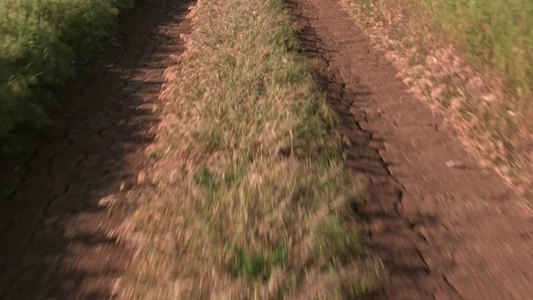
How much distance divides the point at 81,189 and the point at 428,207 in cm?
306

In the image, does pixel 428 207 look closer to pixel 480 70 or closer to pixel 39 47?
pixel 480 70

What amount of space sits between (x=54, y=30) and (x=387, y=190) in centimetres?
462

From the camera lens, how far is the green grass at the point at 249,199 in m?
2.79

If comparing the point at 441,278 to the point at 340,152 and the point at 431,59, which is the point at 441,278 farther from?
the point at 431,59

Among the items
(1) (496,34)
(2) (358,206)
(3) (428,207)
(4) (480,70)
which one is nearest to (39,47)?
(2) (358,206)

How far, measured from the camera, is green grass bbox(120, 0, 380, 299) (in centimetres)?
279

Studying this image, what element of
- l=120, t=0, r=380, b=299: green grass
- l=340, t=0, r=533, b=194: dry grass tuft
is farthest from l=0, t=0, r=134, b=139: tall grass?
l=340, t=0, r=533, b=194: dry grass tuft

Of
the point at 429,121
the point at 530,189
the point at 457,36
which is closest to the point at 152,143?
the point at 429,121

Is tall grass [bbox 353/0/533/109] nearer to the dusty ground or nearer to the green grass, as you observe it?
the dusty ground

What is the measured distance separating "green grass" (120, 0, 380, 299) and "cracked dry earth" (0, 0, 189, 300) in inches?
10.7

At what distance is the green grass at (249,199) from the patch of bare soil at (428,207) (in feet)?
0.94

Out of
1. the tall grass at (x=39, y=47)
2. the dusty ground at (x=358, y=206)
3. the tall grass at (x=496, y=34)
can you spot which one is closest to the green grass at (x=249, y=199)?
the dusty ground at (x=358, y=206)

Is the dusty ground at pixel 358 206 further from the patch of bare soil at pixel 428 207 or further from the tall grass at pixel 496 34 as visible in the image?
the tall grass at pixel 496 34

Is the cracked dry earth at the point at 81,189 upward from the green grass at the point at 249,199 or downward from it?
downward
